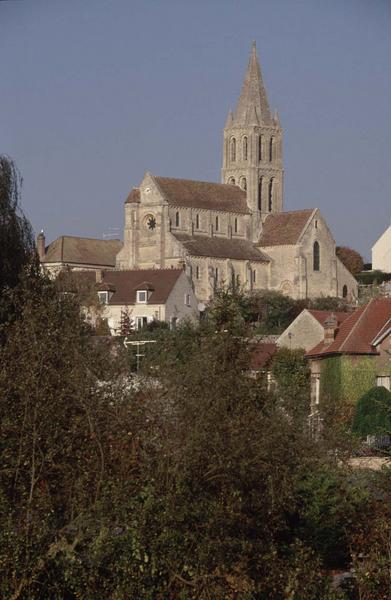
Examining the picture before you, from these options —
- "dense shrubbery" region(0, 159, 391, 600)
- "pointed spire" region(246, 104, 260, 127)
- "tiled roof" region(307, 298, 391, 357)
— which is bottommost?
"dense shrubbery" region(0, 159, 391, 600)

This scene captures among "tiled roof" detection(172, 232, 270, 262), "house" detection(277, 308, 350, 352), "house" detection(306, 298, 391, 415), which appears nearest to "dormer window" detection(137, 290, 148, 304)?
"house" detection(277, 308, 350, 352)

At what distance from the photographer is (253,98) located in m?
148

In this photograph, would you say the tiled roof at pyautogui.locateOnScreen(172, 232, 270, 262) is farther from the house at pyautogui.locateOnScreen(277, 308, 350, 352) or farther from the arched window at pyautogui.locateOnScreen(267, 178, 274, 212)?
the house at pyautogui.locateOnScreen(277, 308, 350, 352)

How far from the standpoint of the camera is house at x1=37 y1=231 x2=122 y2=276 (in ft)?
445

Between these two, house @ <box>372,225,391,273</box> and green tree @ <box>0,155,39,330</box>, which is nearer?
green tree @ <box>0,155,39,330</box>

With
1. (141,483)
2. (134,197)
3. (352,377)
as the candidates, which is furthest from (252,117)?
(141,483)

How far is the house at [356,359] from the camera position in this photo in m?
51.7

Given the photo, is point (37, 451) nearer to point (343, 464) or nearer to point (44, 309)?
point (44, 309)

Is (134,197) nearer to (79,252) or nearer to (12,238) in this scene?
(79,252)

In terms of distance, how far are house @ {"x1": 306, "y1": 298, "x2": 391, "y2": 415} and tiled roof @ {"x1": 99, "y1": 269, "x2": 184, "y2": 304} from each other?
40680 mm

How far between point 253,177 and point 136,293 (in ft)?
169

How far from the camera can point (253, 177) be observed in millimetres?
145750

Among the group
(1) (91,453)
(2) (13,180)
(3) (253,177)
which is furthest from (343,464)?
(3) (253,177)

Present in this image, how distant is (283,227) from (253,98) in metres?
14.5
